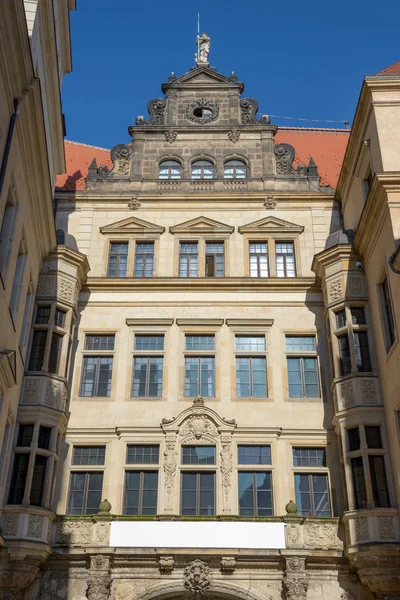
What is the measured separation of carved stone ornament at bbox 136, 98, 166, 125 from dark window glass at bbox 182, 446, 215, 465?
1102 centimetres

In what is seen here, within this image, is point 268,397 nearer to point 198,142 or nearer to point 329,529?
point 329,529

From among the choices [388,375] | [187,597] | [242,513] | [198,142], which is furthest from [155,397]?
[198,142]

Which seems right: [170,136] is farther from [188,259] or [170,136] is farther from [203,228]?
[188,259]

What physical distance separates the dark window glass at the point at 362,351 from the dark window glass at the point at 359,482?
7.34 feet

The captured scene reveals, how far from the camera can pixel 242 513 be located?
16000 millimetres

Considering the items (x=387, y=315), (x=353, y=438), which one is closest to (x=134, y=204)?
(x=387, y=315)

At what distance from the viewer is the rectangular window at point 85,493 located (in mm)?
16203

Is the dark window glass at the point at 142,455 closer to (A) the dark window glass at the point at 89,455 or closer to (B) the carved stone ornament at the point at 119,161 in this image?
(A) the dark window glass at the point at 89,455

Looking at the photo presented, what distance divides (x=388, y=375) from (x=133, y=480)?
6.62 meters

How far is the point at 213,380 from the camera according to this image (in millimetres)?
17734

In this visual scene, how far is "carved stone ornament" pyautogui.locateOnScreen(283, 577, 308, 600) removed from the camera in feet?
47.6

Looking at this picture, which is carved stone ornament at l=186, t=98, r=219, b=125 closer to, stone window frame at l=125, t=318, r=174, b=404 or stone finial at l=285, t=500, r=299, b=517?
stone window frame at l=125, t=318, r=174, b=404

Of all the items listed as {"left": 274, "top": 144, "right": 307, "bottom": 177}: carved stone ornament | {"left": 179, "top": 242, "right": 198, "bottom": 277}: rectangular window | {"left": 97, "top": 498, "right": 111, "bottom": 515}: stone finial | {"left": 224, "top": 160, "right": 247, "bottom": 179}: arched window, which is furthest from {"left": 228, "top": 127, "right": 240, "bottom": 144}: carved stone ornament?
{"left": 97, "top": 498, "right": 111, "bottom": 515}: stone finial

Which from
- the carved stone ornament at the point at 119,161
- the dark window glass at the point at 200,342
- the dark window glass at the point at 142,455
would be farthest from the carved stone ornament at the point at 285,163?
the dark window glass at the point at 142,455
